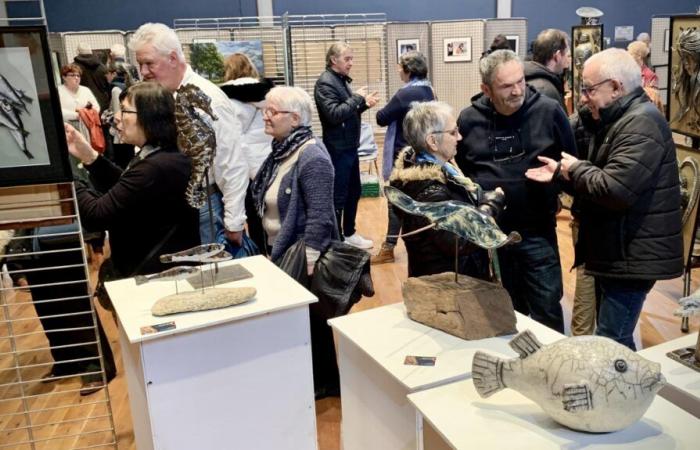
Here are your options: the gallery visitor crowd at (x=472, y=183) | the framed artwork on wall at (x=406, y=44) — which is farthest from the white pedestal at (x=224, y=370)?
the framed artwork on wall at (x=406, y=44)

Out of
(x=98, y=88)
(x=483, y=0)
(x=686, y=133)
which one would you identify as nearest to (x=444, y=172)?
(x=686, y=133)

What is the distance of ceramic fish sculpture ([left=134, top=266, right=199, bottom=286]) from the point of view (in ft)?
6.88

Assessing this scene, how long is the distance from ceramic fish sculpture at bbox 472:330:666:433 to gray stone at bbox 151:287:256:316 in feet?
3.28

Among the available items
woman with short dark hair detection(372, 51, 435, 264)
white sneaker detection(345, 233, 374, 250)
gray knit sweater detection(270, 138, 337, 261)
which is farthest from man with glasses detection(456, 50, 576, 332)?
white sneaker detection(345, 233, 374, 250)

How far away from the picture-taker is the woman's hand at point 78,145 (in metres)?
2.43

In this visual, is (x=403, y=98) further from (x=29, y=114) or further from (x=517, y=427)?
(x=517, y=427)

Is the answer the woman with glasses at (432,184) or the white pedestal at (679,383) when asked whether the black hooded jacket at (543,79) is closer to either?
the woman with glasses at (432,184)

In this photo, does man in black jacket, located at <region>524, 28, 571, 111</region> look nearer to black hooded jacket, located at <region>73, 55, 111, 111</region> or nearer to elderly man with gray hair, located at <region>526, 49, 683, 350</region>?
elderly man with gray hair, located at <region>526, 49, 683, 350</region>

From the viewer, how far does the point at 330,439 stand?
8.81 ft

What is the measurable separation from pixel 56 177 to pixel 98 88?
4440 millimetres

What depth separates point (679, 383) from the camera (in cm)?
141

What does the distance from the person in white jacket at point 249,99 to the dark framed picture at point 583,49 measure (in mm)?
2560

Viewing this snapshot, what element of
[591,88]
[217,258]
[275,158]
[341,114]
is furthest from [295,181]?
[341,114]

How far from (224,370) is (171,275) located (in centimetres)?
35
